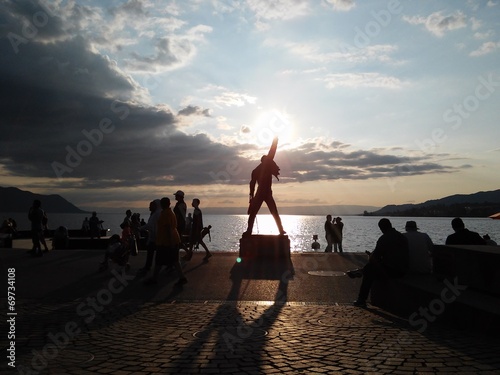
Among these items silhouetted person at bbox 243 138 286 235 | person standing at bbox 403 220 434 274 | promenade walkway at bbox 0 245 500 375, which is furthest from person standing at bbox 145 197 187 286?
silhouetted person at bbox 243 138 286 235

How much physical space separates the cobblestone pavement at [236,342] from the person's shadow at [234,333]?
0.04 feet

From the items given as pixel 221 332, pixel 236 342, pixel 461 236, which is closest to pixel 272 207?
pixel 461 236

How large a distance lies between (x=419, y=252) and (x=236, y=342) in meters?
5.12

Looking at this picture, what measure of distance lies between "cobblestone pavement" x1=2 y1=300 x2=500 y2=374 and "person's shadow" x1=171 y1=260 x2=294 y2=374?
13mm

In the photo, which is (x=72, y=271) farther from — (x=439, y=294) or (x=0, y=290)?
(x=439, y=294)

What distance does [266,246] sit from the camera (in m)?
16.5

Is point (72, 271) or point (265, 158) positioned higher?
point (265, 158)

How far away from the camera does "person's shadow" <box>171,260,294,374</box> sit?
555cm

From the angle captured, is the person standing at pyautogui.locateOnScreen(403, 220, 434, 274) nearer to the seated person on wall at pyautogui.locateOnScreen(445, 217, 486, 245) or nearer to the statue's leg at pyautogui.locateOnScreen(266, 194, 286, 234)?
the seated person on wall at pyautogui.locateOnScreen(445, 217, 486, 245)

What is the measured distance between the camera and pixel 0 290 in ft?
34.1

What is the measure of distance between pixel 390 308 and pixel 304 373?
4391 millimetres

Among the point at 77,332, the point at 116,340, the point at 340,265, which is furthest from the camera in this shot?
the point at 340,265

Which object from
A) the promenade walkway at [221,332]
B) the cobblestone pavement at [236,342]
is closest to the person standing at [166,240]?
the promenade walkway at [221,332]

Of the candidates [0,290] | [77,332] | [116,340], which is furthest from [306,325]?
[0,290]
